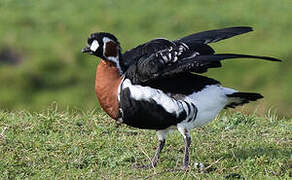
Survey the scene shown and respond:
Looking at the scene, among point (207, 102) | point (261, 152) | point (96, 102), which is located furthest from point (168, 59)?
point (96, 102)

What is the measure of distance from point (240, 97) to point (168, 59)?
927 mm

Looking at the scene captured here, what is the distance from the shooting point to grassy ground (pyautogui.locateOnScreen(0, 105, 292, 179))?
7.20 meters

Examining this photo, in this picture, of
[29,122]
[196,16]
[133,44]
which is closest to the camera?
[29,122]

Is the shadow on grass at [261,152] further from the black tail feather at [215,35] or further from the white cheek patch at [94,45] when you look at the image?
the white cheek patch at [94,45]

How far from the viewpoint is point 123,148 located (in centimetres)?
796

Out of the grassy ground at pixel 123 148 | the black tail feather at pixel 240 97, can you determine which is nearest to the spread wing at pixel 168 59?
the black tail feather at pixel 240 97

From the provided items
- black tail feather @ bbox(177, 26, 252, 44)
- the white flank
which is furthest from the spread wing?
black tail feather @ bbox(177, 26, 252, 44)

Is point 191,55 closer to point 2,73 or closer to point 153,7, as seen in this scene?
point 2,73

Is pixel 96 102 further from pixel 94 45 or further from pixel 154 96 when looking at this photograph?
pixel 154 96

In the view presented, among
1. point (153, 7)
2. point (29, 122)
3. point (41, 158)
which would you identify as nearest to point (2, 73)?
point (153, 7)

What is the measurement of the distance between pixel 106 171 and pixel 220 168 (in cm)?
111

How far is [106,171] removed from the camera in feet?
23.8

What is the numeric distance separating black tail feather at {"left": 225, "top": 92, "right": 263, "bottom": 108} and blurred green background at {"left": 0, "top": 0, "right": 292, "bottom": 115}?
737 centimetres

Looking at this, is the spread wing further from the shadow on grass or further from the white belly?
the shadow on grass
